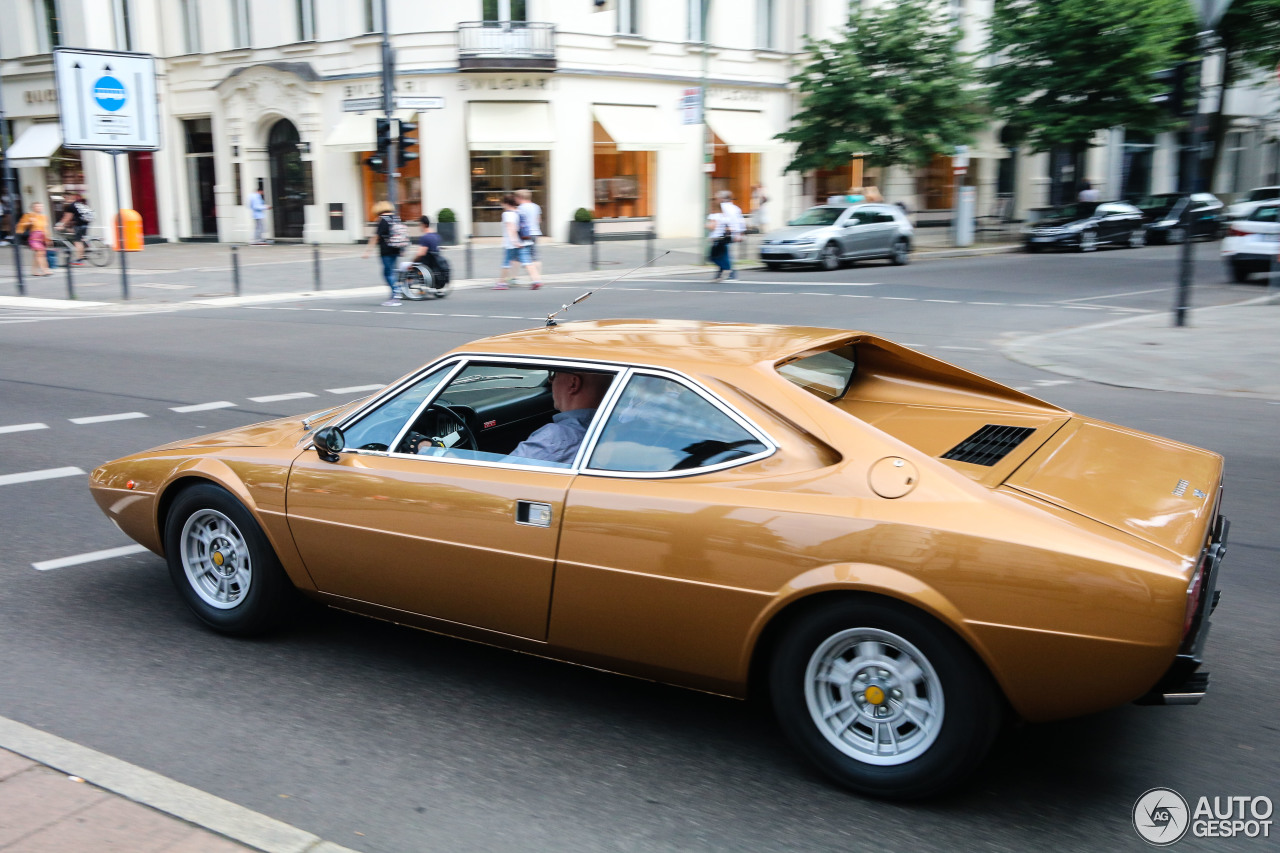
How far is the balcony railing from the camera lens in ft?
107

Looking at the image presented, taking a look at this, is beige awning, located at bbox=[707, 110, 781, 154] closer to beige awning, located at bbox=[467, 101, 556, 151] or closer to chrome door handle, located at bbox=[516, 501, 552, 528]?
beige awning, located at bbox=[467, 101, 556, 151]

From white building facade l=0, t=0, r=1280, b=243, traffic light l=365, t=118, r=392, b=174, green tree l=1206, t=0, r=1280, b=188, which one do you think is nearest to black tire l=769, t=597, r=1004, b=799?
traffic light l=365, t=118, r=392, b=174

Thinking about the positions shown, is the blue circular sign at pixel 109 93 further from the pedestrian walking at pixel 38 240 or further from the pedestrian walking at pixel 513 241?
the pedestrian walking at pixel 513 241

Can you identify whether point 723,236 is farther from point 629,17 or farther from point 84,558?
point 84,558

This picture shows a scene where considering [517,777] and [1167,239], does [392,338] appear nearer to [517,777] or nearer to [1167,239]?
[517,777]

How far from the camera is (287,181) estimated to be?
3681 centimetres

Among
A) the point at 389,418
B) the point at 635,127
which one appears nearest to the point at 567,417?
the point at 389,418

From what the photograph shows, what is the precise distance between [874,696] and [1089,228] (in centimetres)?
3180

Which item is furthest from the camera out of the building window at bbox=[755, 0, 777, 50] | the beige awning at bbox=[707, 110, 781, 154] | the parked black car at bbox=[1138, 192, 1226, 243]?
the building window at bbox=[755, 0, 777, 50]

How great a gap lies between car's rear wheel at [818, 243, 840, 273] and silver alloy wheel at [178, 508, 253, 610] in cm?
2254

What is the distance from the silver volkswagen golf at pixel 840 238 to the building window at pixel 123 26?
2509 centimetres

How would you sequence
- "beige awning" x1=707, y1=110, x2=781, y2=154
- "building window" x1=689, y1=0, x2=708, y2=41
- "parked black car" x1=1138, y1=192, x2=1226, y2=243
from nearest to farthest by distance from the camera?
"parked black car" x1=1138, y1=192, x2=1226, y2=243 → "building window" x1=689, y1=0, x2=708, y2=41 → "beige awning" x1=707, y1=110, x2=781, y2=154

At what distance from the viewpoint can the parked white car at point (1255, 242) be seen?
21.2m

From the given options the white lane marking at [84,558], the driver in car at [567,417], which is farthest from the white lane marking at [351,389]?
the driver in car at [567,417]
